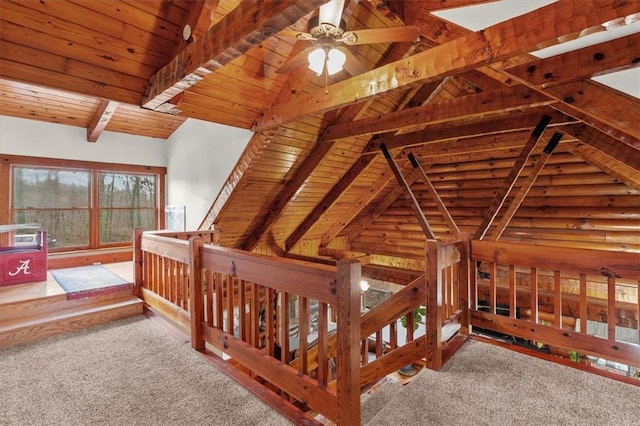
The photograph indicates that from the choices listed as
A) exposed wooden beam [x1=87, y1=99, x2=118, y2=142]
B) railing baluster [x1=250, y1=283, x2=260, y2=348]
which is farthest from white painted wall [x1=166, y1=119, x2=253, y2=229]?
railing baluster [x1=250, y1=283, x2=260, y2=348]

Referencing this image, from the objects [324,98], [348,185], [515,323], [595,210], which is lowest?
[515,323]

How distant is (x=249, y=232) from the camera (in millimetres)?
5184

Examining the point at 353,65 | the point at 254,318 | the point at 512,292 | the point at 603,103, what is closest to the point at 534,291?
the point at 512,292

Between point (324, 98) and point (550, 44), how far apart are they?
1.69 metres

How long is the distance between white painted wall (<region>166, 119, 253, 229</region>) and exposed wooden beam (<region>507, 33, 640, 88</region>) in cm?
275

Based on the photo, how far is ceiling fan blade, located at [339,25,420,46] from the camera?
1.88 meters

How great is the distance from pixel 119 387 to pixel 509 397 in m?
2.37

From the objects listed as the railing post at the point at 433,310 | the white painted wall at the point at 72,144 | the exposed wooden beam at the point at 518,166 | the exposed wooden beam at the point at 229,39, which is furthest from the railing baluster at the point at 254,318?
the white painted wall at the point at 72,144

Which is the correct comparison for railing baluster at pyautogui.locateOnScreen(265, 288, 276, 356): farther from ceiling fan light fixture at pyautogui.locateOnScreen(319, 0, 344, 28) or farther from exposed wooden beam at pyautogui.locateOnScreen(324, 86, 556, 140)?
exposed wooden beam at pyautogui.locateOnScreen(324, 86, 556, 140)

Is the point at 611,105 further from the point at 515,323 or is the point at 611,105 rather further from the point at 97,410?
the point at 97,410

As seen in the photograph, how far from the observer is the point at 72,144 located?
452 centimetres

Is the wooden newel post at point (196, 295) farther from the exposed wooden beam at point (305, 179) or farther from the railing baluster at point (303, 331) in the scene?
the exposed wooden beam at point (305, 179)

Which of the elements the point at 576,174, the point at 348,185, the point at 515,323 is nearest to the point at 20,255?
the point at 348,185

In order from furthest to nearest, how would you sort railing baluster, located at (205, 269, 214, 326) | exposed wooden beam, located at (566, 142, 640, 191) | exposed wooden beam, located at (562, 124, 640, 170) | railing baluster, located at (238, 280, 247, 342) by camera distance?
exposed wooden beam, located at (566, 142, 640, 191)
exposed wooden beam, located at (562, 124, 640, 170)
railing baluster, located at (205, 269, 214, 326)
railing baluster, located at (238, 280, 247, 342)
